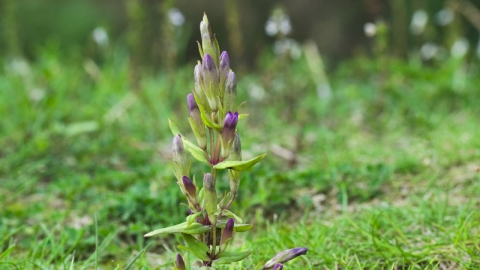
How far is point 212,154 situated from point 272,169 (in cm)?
165

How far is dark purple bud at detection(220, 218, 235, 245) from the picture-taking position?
4.66 ft

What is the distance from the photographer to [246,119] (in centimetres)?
427

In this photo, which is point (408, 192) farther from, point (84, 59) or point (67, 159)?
point (84, 59)

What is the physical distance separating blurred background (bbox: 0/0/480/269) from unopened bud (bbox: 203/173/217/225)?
49 cm

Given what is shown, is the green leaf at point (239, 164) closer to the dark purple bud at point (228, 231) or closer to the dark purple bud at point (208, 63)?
the dark purple bud at point (228, 231)

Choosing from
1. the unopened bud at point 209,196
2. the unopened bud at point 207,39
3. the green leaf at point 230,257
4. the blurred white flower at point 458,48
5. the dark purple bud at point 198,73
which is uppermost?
the blurred white flower at point 458,48

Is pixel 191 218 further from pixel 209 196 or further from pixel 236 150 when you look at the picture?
Result: pixel 236 150

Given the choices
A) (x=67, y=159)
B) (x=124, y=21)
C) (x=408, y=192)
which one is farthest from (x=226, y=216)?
(x=124, y=21)

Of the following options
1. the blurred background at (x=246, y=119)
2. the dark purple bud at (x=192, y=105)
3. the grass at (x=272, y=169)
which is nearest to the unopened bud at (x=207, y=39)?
the dark purple bud at (x=192, y=105)

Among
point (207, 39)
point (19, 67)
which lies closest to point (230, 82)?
point (207, 39)

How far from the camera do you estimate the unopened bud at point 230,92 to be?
1398 millimetres

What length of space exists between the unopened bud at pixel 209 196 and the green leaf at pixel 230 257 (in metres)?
0.11

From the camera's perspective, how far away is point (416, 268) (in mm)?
1785

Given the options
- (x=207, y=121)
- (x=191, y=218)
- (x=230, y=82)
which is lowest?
(x=191, y=218)
